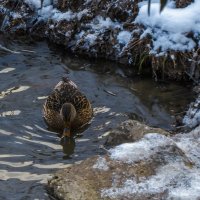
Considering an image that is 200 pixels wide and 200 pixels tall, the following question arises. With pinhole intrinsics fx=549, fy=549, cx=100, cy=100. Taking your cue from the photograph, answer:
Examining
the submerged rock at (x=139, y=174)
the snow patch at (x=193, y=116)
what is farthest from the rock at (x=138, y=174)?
the snow patch at (x=193, y=116)

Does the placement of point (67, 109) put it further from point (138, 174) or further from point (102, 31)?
point (138, 174)

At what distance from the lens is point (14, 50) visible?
8.82m

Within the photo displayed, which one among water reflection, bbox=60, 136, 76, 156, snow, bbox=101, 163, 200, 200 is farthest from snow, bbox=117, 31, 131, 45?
snow, bbox=101, 163, 200, 200

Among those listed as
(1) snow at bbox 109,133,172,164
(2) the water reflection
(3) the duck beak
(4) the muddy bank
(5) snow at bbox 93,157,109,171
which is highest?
(4) the muddy bank

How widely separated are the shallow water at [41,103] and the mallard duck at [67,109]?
152 millimetres

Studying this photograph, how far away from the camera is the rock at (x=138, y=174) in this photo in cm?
482

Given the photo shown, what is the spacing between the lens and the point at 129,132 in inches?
236

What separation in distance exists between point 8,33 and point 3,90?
6.33 ft

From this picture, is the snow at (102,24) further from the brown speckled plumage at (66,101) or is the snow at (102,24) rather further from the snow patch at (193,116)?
the snow patch at (193,116)

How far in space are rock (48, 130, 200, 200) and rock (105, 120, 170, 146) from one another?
0.39 metres

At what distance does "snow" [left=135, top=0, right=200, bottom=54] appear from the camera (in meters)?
7.84

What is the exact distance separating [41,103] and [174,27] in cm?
220

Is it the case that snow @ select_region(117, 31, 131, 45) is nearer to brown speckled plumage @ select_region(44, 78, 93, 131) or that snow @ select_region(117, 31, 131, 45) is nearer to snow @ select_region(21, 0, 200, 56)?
snow @ select_region(21, 0, 200, 56)

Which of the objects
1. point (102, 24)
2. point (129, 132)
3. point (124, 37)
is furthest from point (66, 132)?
point (102, 24)
